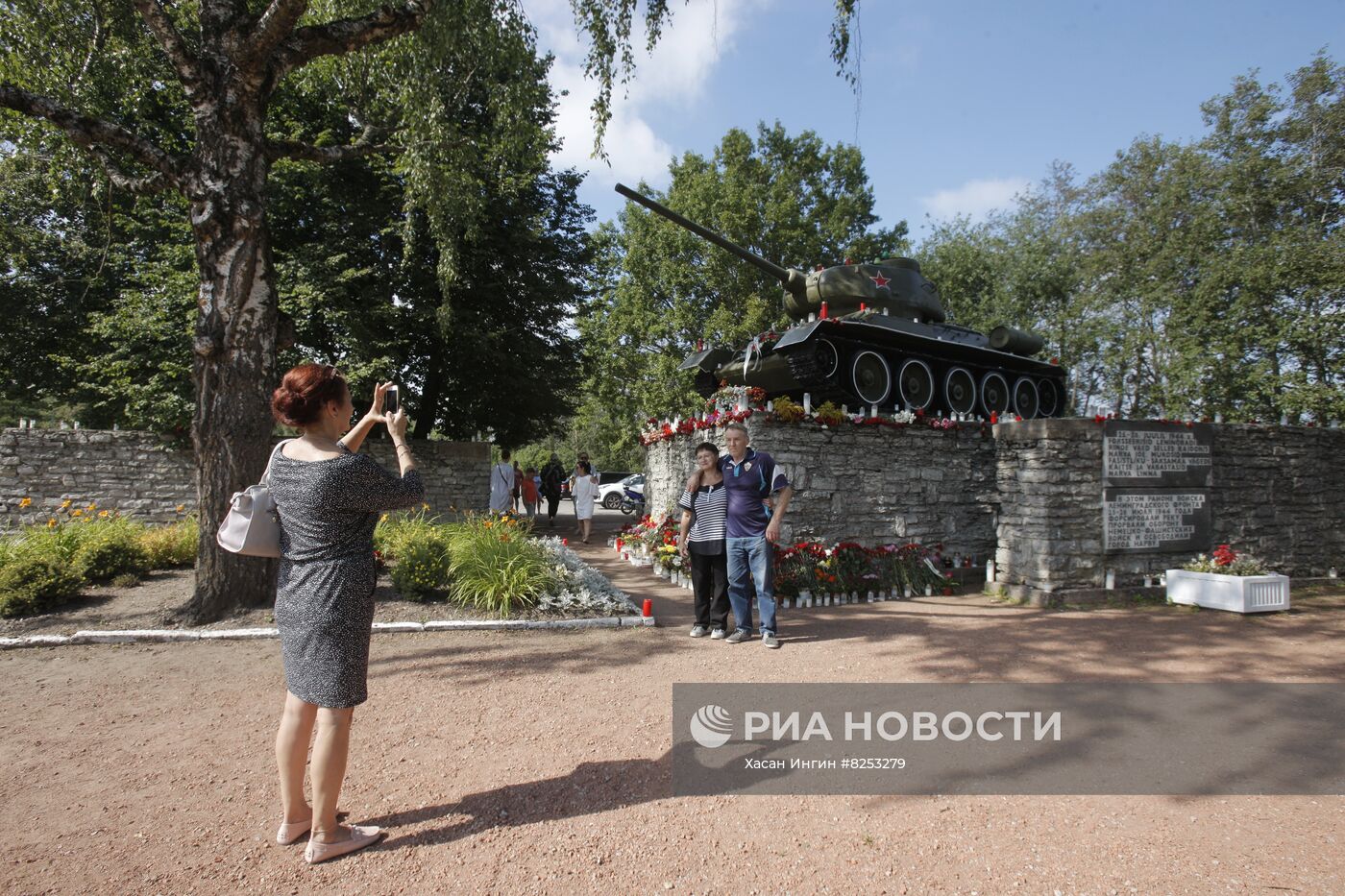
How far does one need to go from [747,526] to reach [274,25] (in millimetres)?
5805

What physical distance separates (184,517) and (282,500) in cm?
1236

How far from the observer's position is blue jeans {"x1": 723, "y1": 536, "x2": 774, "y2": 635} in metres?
5.72

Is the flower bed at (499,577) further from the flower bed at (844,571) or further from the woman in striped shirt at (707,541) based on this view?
the flower bed at (844,571)

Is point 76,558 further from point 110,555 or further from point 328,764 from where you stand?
point 328,764

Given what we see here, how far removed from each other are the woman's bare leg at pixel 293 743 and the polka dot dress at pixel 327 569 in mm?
67

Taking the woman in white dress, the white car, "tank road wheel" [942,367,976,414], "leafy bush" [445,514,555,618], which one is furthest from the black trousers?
the white car

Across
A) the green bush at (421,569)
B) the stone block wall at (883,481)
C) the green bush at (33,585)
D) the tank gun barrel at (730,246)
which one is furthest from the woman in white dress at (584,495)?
the green bush at (33,585)

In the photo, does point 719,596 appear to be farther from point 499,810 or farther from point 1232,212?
point 1232,212

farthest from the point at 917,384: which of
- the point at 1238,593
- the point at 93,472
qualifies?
the point at 93,472

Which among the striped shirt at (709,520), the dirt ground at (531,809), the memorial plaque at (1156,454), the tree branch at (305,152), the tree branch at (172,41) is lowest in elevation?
the dirt ground at (531,809)

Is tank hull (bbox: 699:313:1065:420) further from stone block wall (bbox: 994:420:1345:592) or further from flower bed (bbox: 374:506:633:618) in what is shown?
flower bed (bbox: 374:506:633:618)

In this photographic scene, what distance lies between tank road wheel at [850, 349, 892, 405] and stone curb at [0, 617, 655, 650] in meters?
5.96

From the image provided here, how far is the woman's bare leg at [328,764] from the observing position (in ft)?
8.27

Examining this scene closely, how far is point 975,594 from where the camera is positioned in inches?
342
